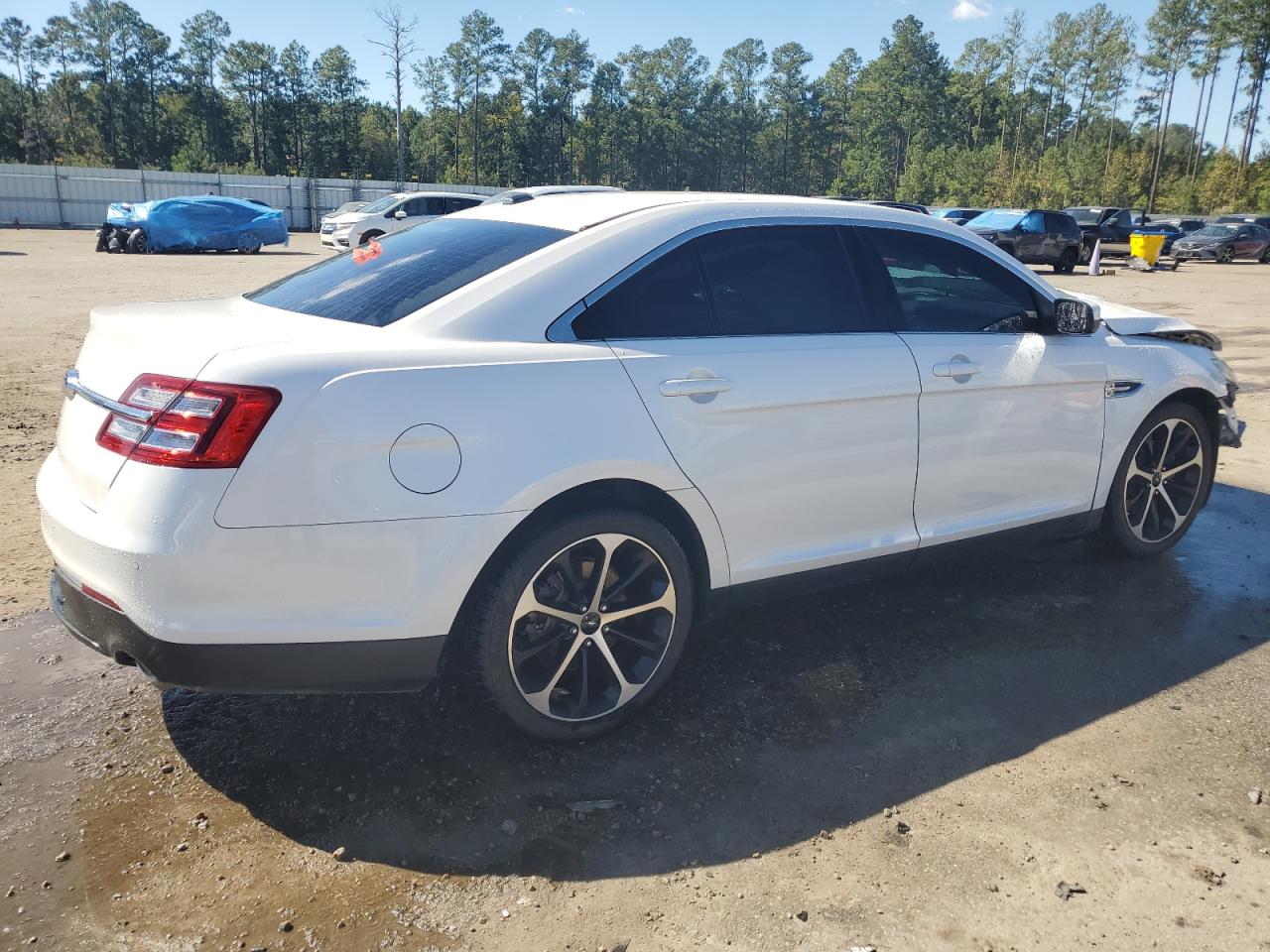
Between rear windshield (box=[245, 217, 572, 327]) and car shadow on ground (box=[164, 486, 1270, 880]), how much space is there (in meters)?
1.36

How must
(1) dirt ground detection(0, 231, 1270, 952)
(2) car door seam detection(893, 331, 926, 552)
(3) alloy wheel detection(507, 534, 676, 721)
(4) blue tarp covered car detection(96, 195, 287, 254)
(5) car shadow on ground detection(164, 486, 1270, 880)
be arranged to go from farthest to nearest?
(4) blue tarp covered car detection(96, 195, 287, 254) → (2) car door seam detection(893, 331, 926, 552) → (3) alloy wheel detection(507, 534, 676, 721) → (5) car shadow on ground detection(164, 486, 1270, 880) → (1) dirt ground detection(0, 231, 1270, 952)

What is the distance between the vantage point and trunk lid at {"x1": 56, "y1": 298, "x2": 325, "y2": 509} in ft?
8.71

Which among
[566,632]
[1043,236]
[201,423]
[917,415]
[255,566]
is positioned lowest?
[566,632]

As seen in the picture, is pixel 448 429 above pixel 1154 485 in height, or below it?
above

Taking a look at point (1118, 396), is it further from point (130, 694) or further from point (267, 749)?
point (130, 694)

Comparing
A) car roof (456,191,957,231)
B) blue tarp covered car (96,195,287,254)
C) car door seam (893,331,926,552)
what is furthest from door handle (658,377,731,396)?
blue tarp covered car (96,195,287,254)

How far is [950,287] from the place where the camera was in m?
4.03

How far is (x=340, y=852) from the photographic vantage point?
264cm

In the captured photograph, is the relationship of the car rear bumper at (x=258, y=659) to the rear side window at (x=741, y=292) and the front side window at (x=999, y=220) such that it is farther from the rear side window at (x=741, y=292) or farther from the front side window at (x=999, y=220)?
the front side window at (x=999, y=220)

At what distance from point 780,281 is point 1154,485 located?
246 cm

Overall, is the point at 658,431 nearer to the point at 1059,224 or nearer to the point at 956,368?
the point at 956,368

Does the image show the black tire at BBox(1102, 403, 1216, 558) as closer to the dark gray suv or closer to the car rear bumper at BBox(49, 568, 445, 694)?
the car rear bumper at BBox(49, 568, 445, 694)

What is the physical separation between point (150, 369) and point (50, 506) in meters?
0.60

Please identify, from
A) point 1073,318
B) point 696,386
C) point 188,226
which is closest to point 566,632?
point 696,386
